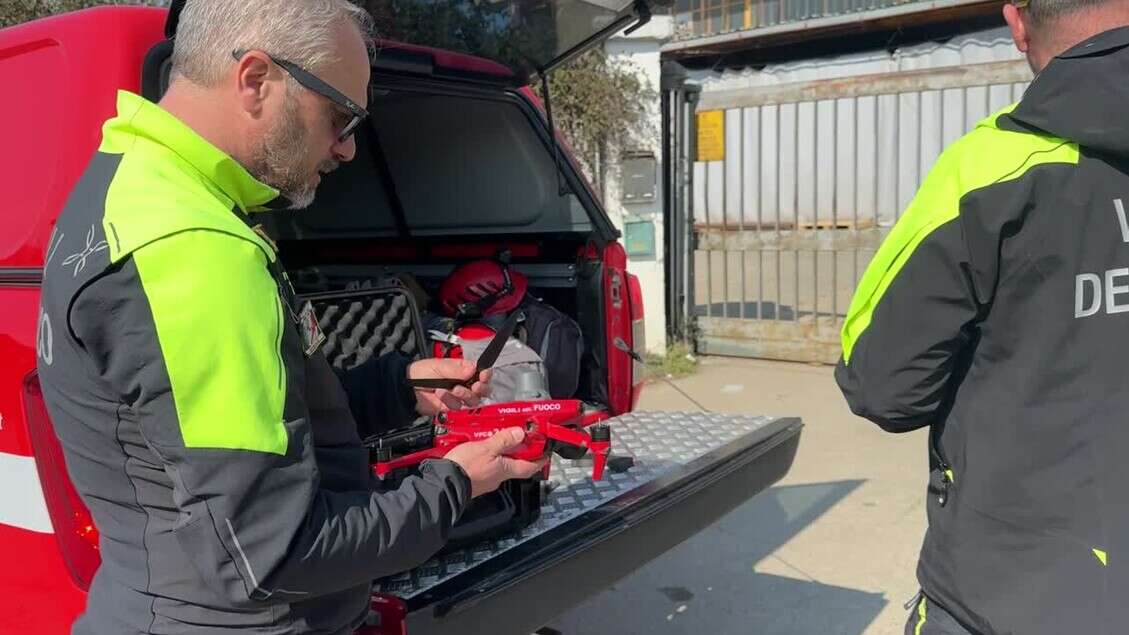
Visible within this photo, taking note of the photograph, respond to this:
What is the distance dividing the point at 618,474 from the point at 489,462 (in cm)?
161

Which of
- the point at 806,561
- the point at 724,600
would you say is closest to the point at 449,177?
the point at 724,600

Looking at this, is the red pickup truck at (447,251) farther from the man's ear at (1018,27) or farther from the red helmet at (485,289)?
the man's ear at (1018,27)

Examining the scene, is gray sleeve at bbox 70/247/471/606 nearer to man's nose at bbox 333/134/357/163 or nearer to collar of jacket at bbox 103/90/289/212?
collar of jacket at bbox 103/90/289/212

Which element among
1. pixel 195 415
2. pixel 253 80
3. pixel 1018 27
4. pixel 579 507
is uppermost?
pixel 1018 27

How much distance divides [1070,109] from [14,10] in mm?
6838

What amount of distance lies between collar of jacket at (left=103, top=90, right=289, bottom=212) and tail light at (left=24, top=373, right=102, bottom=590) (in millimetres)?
805

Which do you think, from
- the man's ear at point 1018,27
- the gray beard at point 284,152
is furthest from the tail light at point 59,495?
the man's ear at point 1018,27

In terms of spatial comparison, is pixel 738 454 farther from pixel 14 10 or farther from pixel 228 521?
pixel 14 10

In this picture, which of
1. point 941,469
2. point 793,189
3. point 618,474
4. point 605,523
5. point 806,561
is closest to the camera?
point 941,469

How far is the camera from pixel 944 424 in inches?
68.0

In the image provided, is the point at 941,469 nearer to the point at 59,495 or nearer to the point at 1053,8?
the point at 1053,8

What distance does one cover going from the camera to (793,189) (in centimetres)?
805

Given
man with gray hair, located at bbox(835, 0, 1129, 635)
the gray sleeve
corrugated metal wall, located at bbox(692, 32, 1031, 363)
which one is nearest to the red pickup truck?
the gray sleeve

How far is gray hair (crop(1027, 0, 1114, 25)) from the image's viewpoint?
1.54m
